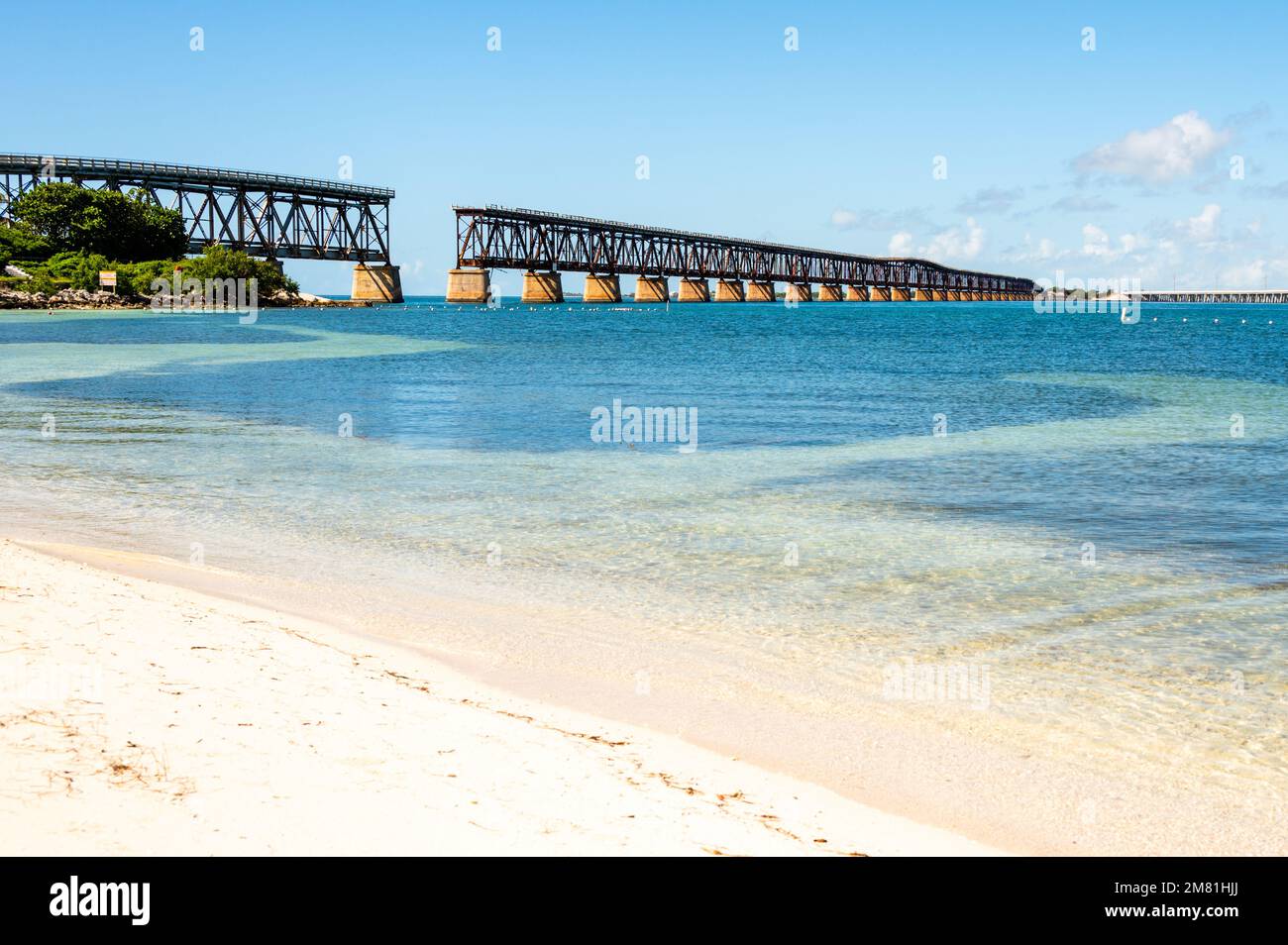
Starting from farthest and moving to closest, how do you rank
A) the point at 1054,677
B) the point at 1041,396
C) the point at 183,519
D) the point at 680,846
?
1. the point at 1041,396
2. the point at 183,519
3. the point at 1054,677
4. the point at 680,846

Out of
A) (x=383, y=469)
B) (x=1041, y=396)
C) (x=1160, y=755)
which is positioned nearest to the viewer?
(x=1160, y=755)

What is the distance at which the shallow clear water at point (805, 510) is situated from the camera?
364 inches

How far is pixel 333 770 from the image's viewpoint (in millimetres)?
5711

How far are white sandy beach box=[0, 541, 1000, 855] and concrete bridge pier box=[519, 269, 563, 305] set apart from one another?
188 meters

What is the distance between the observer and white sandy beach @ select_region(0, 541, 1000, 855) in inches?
195

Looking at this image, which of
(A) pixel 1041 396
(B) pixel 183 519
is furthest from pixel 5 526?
(A) pixel 1041 396

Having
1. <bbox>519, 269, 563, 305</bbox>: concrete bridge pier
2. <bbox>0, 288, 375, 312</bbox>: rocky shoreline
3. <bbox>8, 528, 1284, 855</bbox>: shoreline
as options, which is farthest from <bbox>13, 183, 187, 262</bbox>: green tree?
<bbox>8, 528, 1284, 855</bbox>: shoreline

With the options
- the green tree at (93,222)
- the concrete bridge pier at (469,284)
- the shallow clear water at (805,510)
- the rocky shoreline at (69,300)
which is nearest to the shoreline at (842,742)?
the shallow clear water at (805,510)

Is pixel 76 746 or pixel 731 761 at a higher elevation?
pixel 76 746

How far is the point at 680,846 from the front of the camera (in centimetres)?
509
